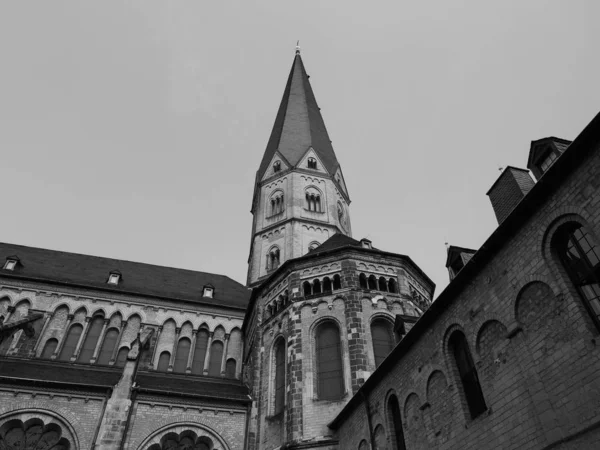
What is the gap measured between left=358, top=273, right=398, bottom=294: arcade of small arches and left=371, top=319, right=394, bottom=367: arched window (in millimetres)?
1687

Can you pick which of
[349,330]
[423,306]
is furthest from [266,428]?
[423,306]

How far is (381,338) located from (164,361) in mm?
12771

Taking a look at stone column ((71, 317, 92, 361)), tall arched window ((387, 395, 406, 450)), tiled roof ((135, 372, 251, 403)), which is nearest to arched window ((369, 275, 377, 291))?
tall arched window ((387, 395, 406, 450))

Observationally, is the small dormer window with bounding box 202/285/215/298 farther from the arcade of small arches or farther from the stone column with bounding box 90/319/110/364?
the arcade of small arches

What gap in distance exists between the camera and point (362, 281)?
2114 centimetres

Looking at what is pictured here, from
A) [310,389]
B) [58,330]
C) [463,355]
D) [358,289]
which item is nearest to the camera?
[463,355]

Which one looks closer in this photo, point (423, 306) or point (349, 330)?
point (349, 330)

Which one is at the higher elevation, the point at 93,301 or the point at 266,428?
the point at 93,301

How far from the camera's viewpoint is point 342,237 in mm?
25359

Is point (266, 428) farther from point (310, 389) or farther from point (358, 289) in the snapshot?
point (358, 289)

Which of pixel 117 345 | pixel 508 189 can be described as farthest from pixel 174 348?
pixel 508 189

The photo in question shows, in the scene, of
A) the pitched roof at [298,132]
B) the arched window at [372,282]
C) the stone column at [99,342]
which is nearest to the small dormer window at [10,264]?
the stone column at [99,342]

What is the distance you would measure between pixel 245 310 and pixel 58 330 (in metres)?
10.4

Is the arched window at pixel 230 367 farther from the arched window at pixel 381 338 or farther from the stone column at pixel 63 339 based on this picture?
the arched window at pixel 381 338
